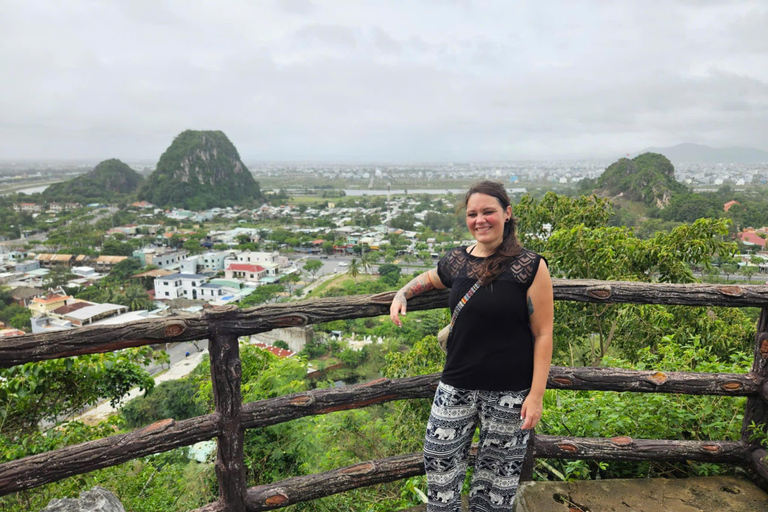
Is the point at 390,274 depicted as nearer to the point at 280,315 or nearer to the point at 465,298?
the point at 280,315

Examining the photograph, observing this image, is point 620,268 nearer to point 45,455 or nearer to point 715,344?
point 715,344

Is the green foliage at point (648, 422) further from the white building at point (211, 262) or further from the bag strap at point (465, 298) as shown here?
the white building at point (211, 262)

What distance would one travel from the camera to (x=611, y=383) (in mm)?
1829

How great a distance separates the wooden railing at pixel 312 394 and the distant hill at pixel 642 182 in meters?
21.2

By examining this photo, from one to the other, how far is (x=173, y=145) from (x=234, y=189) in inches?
498

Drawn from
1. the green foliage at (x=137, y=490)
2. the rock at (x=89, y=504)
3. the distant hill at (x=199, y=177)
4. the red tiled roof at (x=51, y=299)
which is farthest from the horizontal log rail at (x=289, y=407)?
the distant hill at (x=199, y=177)

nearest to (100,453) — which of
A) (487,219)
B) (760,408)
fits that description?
(487,219)

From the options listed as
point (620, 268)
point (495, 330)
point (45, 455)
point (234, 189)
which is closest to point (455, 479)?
point (495, 330)

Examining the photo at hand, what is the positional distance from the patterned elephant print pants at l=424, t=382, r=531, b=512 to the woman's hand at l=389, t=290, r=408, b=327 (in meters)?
0.26

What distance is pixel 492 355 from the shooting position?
4.50 feet

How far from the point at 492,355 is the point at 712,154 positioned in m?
125

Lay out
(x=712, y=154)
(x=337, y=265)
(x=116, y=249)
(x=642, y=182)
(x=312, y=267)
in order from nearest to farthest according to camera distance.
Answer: (x=642, y=182), (x=312, y=267), (x=337, y=265), (x=116, y=249), (x=712, y=154)

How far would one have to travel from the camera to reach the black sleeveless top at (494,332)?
1.34 m

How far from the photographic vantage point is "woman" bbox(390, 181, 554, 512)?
1344 millimetres
